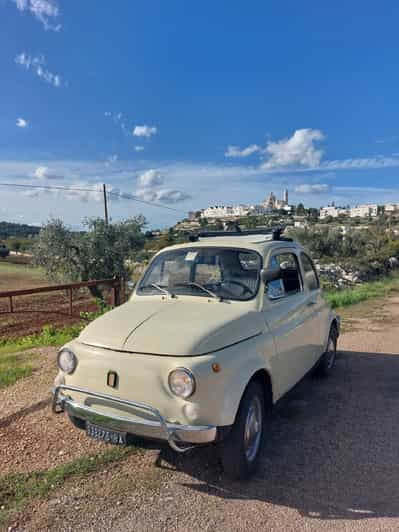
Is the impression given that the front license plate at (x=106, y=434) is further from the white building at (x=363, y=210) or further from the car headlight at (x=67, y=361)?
the white building at (x=363, y=210)

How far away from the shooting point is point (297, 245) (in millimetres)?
4996

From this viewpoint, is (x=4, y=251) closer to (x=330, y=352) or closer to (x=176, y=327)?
(x=330, y=352)

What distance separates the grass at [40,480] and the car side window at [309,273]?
112 inches

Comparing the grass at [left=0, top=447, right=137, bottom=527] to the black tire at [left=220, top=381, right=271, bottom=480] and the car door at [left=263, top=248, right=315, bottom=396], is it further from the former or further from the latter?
the car door at [left=263, top=248, right=315, bottom=396]

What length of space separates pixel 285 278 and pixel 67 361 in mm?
2401

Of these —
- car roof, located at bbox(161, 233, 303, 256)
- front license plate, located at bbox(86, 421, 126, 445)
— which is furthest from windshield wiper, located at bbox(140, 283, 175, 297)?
front license plate, located at bbox(86, 421, 126, 445)

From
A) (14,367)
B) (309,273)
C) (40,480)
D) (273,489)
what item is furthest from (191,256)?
(14,367)

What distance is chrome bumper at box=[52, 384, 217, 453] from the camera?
272 centimetres

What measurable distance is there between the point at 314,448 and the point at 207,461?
3.39ft

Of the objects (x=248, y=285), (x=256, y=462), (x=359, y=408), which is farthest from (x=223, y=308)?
(x=359, y=408)

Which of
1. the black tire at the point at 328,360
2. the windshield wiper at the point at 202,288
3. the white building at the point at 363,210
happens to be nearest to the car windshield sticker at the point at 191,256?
the windshield wiper at the point at 202,288

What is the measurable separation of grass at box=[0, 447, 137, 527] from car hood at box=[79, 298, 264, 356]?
107 cm

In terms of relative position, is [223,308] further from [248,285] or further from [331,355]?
[331,355]

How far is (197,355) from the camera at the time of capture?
9.41 ft
